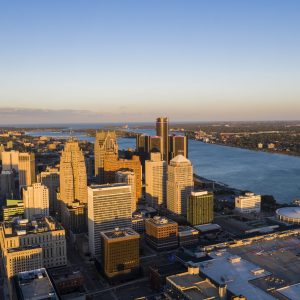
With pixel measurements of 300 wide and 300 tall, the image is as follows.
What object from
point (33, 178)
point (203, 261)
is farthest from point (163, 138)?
point (203, 261)

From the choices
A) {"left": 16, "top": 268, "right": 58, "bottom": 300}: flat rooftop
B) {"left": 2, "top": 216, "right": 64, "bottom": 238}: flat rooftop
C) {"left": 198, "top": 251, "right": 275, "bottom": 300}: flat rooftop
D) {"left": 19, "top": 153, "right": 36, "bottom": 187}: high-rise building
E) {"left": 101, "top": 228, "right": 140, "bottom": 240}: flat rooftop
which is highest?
{"left": 19, "top": 153, "right": 36, "bottom": 187}: high-rise building

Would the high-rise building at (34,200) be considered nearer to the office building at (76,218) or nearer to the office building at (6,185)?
the office building at (76,218)

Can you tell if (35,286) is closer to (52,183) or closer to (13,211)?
(13,211)

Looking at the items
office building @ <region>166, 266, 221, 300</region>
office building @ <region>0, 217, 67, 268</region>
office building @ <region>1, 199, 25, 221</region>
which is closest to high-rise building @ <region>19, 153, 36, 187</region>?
office building @ <region>1, 199, 25, 221</region>

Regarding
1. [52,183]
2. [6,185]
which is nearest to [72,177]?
[52,183]

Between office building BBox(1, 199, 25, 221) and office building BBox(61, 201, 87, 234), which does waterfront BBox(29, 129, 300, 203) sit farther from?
office building BBox(1, 199, 25, 221)

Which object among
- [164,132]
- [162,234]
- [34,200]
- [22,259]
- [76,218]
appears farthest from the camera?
[164,132]

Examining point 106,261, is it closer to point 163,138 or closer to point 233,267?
point 233,267

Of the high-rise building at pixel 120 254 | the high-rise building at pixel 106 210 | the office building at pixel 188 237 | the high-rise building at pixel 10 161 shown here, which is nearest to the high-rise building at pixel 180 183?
the office building at pixel 188 237
